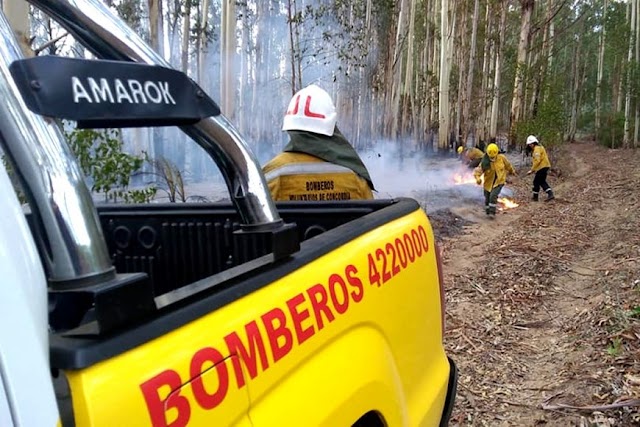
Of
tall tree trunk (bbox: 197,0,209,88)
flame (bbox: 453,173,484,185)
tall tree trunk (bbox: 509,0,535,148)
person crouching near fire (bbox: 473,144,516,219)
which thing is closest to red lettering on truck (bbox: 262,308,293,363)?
person crouching near fire (bbox: 473,144,516,219)

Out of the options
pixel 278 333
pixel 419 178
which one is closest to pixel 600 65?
pixel 419 178

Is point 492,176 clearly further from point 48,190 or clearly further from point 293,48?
point 48,190

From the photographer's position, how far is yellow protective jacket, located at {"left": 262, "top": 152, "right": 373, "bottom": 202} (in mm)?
3363

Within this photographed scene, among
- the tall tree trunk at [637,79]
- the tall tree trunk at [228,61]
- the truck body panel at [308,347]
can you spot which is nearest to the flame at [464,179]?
the tall tree trunk at [228,61]

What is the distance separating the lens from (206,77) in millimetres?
27172

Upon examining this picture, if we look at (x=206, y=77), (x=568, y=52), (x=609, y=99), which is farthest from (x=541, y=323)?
(x=568, y=52)

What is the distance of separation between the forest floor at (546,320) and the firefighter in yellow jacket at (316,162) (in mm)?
1554

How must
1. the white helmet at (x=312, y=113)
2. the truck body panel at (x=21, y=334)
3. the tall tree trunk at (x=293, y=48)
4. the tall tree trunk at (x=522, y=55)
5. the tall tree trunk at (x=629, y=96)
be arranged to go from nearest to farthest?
the truck body panel at (x=21, y=334) < the white helmet at (x=312, y=113) < the tall tree trunk at (x=293, y=48) < the tall tree trunk at (x=522, y=55) < the tall tree trunk at (x=629, y=96)

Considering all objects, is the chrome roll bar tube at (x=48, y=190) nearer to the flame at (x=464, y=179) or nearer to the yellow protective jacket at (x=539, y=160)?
the yellow protective jacket at (x=539, y=160)

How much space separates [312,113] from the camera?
3324 millimetres

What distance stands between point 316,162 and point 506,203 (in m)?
11.1

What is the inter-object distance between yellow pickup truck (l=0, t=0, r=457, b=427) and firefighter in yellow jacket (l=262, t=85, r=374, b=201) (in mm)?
1511

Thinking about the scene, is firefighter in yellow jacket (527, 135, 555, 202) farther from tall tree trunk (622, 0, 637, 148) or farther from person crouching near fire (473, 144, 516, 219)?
tall tree trunk (622, 0, 637, 148)

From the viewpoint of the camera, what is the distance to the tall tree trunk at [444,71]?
2611cm
